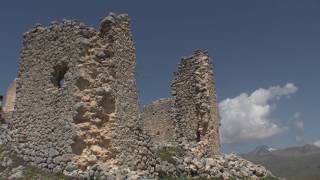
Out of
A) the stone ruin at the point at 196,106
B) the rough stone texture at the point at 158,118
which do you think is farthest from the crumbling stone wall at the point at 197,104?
the rough stone texture at the point at 158,118

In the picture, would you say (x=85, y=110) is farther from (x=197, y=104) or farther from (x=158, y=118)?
(x=158, y=118)

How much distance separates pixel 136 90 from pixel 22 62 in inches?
217

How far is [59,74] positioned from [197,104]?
829 centimetres

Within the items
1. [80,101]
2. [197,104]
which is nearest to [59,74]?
[80,101]

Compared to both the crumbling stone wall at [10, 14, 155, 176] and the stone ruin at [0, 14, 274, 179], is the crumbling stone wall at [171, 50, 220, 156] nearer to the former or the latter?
the stone ruin at [0, 14, 274, 179]

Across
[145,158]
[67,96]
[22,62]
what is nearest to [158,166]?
[145,158]

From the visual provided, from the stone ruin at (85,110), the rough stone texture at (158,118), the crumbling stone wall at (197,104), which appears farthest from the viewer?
the rough stone texture at (158,118)

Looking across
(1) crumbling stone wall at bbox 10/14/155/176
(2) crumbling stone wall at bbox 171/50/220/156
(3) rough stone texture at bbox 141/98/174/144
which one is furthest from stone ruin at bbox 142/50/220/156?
(1) crumbling stone wall at bbox 10/14/155/176

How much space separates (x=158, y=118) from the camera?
1249 inches

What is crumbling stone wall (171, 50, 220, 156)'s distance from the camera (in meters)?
25.2

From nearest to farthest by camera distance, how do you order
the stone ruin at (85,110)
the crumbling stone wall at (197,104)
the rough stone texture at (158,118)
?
1. the stone ruin at (85,110)
2. the crumbling stone wall at (197,104)
3. the rough stone texture at (158,118)

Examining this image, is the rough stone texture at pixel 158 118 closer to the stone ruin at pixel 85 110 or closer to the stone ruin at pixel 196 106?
the stone ruin at pixel 196 106

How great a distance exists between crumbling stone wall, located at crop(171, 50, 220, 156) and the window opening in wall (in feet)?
26.6

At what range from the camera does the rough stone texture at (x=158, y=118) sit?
29641 millimetres
